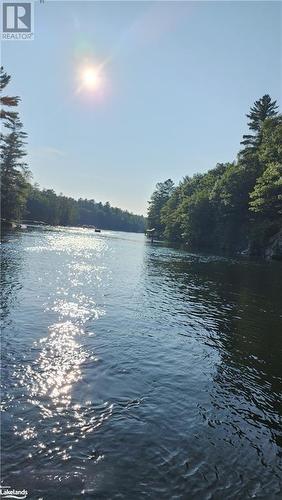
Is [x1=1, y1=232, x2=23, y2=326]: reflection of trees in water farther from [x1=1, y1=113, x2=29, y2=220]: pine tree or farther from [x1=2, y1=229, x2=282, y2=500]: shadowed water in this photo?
[x1=1, y1=113, x2=29, y2=220]: pine tree

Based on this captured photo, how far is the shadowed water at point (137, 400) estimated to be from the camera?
614 cm

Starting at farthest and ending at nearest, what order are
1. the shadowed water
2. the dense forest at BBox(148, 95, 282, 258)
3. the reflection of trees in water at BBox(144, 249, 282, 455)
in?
the dense forest at BBox(148, 95, 282, 258) → the reflection of trees in water at BBox(144, 249, 282, 455) → the shadowed water

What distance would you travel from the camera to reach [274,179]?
52781 mm

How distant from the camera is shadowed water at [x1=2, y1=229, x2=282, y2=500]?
6.14 metres

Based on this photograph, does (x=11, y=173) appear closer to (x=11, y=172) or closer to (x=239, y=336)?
(x=11, y=172)

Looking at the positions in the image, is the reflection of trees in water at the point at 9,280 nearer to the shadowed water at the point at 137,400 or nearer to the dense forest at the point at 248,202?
the shadowed water at the point at 137,400

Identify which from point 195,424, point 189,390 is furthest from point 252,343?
point 195,424

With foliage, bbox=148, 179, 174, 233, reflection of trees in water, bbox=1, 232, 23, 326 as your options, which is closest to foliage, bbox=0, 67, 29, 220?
reflection of trees in water, bbox=1, 232, 23, 326

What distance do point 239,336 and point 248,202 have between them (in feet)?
187

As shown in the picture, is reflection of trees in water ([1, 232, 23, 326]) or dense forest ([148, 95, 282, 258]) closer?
reflection of trees in water ([1, 232, 23, 326])

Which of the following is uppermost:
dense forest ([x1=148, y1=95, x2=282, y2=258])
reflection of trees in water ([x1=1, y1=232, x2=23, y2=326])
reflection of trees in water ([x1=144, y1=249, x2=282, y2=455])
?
dense forest ([x1=148, y1=95, x2=282, y2=258])

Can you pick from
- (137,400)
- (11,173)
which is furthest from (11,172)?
(137,400)

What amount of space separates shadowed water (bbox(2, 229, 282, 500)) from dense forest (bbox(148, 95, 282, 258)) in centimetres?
3633

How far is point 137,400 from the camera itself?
8.91m
